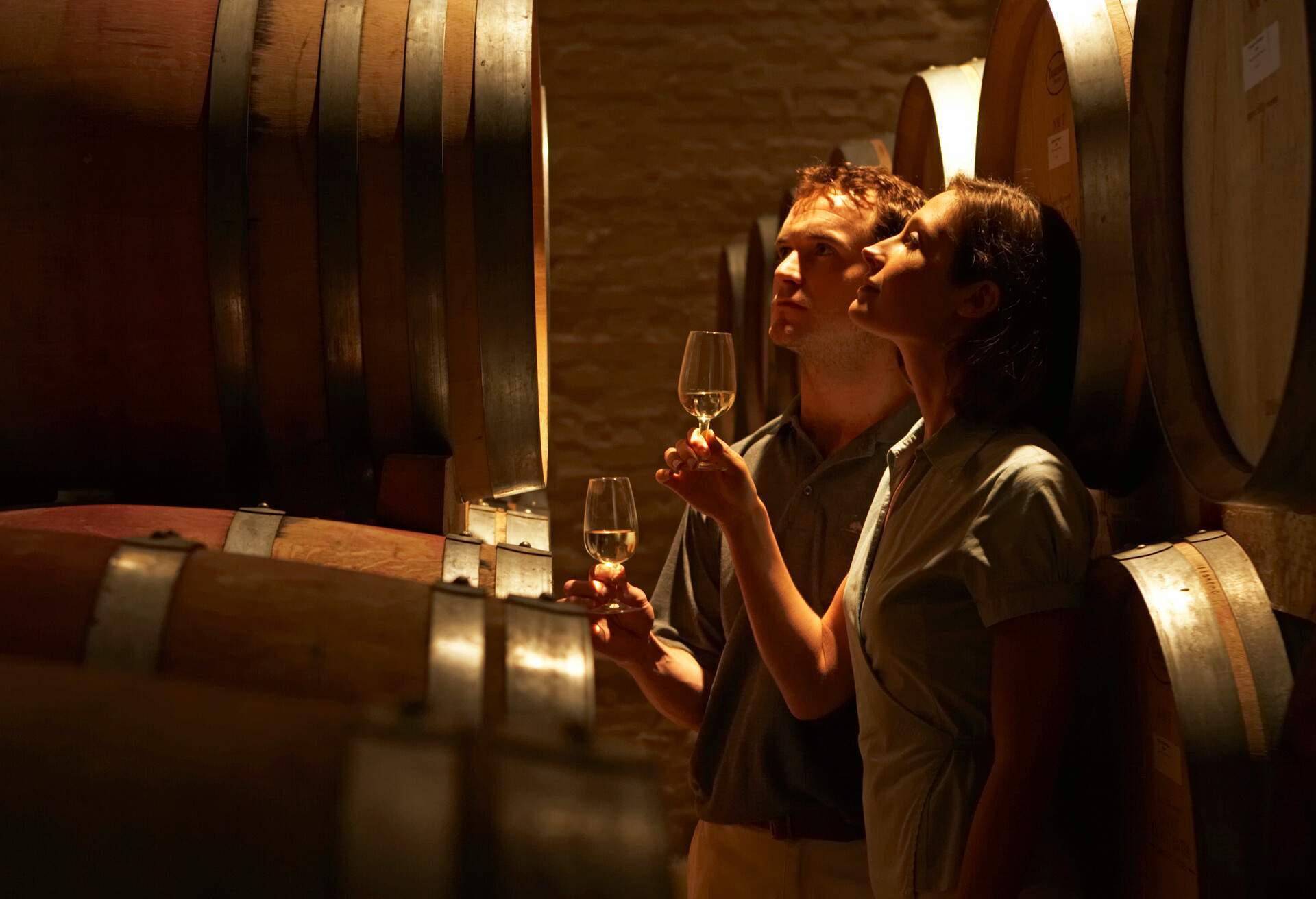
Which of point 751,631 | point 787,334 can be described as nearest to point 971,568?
point 751,631

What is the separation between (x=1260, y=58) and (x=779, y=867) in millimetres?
1495

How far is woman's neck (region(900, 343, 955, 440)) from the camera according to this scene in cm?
180

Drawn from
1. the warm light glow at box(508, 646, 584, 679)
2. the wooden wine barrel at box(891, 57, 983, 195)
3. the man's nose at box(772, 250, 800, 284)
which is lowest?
the warm light glow at box(508, 646, 584, 679)

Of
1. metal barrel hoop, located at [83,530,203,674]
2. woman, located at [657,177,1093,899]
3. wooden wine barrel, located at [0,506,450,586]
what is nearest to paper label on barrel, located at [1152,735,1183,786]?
woman, located at [657,177,1093,899]

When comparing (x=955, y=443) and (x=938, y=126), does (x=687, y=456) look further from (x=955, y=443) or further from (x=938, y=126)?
(x=938, y=126)

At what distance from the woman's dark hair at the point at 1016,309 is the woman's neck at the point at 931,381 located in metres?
0.03

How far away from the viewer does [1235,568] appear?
1406mm

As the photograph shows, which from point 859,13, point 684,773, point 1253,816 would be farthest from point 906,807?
point 859,13

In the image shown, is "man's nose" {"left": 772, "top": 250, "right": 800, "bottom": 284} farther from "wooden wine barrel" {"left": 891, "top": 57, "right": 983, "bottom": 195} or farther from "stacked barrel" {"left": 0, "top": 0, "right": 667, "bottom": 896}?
"stacked barrel" {"left": 0, "top": 0, "right": 667, "bottom": 896}

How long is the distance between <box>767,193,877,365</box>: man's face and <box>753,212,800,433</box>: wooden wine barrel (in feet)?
3.96

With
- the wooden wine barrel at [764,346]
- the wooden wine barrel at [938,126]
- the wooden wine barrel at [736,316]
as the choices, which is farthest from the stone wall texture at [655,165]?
the wooden wine barrel at [938,126]

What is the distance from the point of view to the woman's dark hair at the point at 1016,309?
171cm

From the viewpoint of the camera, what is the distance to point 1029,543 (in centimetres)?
154

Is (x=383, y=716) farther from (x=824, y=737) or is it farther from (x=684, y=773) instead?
(x=684, y=773)
